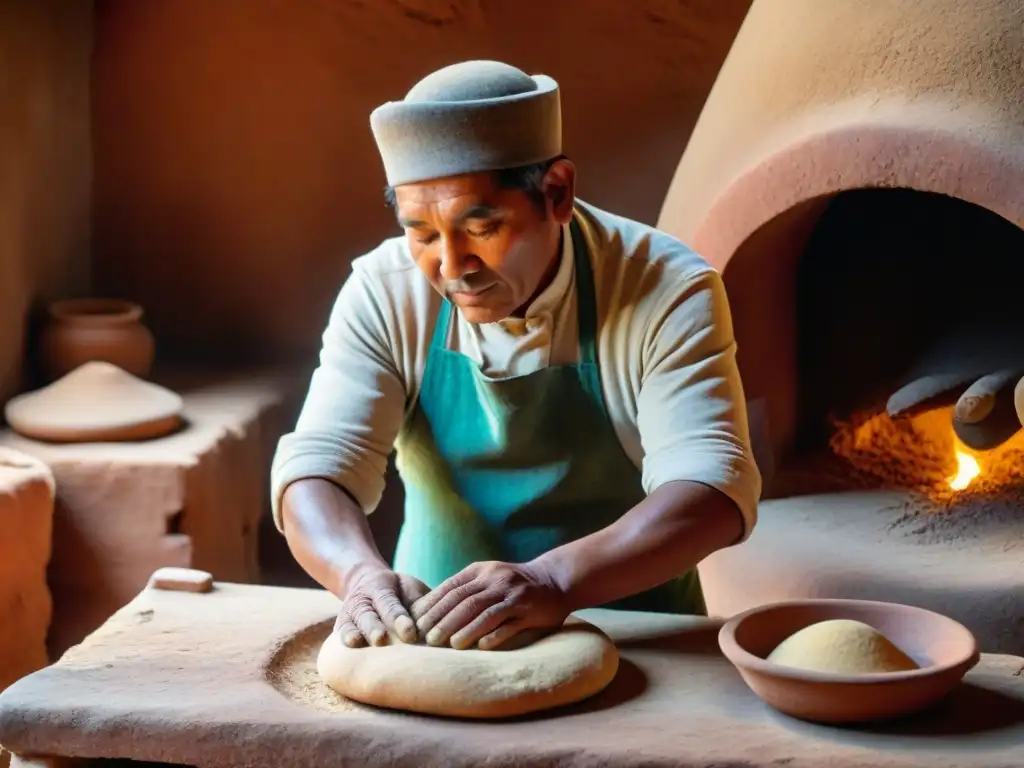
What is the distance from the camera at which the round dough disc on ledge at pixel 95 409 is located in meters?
3.89

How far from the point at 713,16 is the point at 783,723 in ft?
10.4

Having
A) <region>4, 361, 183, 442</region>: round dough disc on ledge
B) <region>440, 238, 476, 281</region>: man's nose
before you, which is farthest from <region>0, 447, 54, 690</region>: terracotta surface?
<region>440, 238, 476, 281</region>: man's nose

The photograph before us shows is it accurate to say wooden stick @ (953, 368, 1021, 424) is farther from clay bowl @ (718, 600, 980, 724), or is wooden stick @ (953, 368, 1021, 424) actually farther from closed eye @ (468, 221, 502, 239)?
closed eye @ (468, 221, 502, 239)

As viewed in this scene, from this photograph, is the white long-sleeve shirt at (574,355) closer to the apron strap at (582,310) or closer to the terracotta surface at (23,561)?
the apron strap at (582,310)

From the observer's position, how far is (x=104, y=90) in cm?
472

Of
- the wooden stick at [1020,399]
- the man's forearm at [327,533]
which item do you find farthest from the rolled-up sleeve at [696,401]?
the wooden stick at [1020,399]

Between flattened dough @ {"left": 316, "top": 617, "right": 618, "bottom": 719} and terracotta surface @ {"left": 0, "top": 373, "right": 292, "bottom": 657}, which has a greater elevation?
flattened dough @ {"left": 316, "top": 617, "right": 618, "bottom": 719}

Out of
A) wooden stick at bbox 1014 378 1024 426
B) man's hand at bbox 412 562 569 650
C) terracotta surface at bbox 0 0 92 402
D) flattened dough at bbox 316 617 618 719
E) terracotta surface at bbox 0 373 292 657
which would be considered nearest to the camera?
flattened dough at bbox 316 617 618 719

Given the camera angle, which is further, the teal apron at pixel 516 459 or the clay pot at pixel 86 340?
the clay pot at pixel 86 340

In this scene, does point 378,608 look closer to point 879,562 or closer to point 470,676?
point 470,676

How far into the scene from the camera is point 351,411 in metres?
2.26

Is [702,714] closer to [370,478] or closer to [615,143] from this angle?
[370,478]

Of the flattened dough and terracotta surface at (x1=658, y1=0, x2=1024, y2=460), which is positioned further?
terracotta surface at (x1=658, y1=0, x2=1024, y2=460)

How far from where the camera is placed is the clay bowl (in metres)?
1.74
